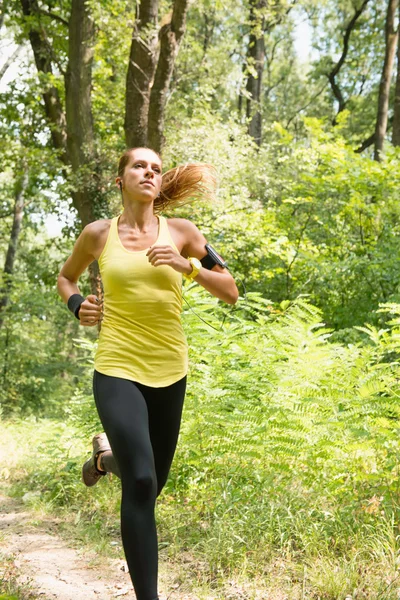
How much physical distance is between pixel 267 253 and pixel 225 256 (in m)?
0.80

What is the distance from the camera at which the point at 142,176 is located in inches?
146

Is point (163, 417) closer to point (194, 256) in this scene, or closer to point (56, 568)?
point (194, 256)

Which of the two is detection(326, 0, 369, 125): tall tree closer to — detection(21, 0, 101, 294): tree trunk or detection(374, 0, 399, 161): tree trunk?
detection(374, 0, 399, 161): tree trunk

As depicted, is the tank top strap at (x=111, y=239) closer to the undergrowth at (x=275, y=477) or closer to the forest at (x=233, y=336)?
the forest at (x=233, y=336)

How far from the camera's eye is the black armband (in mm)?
3701

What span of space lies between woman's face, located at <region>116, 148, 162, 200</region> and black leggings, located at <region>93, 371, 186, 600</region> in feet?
3.42

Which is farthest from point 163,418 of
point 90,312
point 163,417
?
point 90,312

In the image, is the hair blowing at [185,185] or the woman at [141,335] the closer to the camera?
the woman at [141,335]

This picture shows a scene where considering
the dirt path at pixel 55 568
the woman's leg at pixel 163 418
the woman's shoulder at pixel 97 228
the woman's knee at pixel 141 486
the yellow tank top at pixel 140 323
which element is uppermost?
the woman's shoulder at pixel 97 228

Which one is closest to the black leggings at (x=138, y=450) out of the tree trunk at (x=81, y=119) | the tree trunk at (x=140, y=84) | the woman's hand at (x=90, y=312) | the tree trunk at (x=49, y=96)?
the woman's hand at (x=90, y=312)

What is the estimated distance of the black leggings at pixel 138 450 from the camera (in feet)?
9.45

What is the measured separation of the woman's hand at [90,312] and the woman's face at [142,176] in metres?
0.64

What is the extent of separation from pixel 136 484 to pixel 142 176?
Answer: 5.52 feet

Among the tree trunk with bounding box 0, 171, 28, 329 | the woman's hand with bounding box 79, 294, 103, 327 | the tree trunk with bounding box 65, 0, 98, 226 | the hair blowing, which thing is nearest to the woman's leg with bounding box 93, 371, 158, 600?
the woman's hand with bounding box 79, 294, 103, 327
